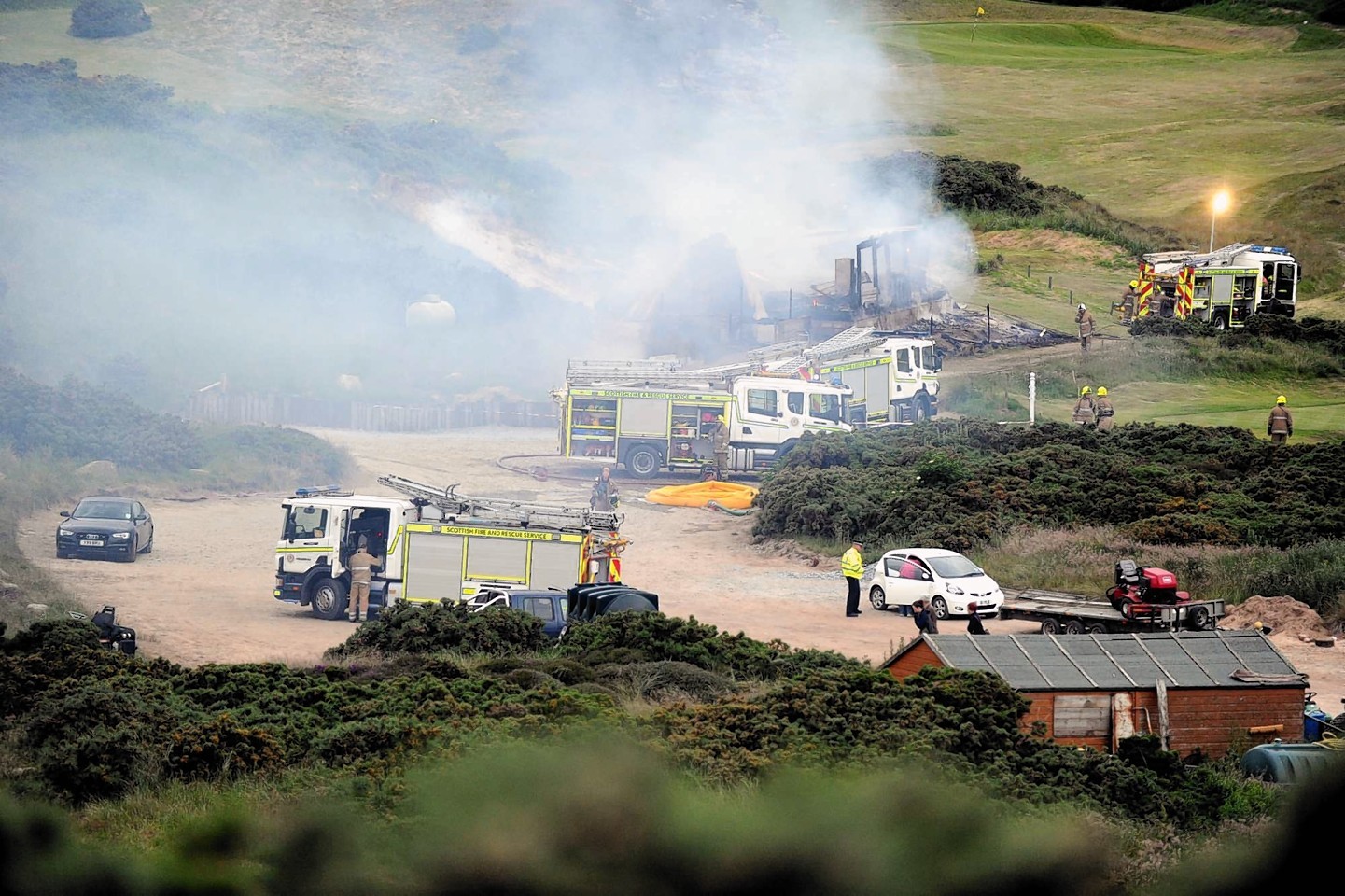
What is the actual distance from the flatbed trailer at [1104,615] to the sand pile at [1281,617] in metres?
0.44

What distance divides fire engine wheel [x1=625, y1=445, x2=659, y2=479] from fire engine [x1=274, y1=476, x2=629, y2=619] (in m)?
14.4

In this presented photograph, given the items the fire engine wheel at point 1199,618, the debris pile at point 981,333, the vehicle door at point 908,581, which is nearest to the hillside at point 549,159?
the debris pile at point 981,333

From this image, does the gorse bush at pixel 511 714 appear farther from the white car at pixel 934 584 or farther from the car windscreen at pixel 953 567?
the car windscreen at pixel 953 567

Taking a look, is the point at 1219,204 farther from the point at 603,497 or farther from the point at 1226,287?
the point at 603,497

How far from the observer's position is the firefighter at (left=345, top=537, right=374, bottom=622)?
70.7ft

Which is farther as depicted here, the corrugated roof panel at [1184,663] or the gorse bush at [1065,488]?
A: the gorse bush at [1065,488]

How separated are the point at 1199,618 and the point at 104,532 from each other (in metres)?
17.8

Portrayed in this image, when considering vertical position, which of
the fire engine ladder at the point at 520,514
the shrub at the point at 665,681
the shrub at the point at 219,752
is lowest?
the shrub at the point at 219,752

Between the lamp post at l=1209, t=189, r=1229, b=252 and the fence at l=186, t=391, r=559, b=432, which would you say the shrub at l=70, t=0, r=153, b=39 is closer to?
the fence at l=186, t=391, r=559, b=432

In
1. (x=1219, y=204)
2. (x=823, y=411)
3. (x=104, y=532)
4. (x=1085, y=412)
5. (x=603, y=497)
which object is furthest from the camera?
(x=1219, y=204)

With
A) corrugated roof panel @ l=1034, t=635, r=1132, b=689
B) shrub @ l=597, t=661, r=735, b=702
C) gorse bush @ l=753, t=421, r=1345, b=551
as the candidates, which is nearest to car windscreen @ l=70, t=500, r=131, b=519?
gorse bush @ l=753, t=421, r=1345, b=551

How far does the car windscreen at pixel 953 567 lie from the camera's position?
22.6 m

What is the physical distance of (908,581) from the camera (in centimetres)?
2317

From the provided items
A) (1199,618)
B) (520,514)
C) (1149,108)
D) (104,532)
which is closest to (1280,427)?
(1199,618)
